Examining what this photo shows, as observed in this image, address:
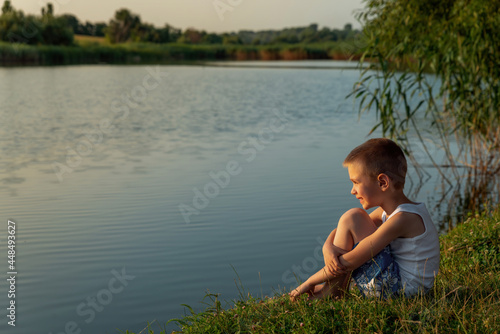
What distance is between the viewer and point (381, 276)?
9.54 ft

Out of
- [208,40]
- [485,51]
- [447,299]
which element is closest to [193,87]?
[485,51]

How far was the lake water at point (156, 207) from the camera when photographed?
476 centimetres

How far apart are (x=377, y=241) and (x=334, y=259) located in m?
0.23

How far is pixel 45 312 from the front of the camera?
14.6 feet

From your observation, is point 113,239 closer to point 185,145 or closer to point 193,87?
point 185,145

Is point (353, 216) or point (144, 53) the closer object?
point (353, 216)

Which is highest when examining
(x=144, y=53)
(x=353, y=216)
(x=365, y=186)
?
(x=144, y=53)

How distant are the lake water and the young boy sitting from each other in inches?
73.4

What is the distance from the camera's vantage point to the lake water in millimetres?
4758

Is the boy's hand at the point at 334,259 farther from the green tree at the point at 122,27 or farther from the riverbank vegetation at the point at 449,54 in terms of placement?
the green tree at the point at 122,27

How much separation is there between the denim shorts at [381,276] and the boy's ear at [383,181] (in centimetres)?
29

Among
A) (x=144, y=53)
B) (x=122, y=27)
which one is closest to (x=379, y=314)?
(x=144, y=53)

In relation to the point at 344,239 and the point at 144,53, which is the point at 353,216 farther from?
the point at 144,53

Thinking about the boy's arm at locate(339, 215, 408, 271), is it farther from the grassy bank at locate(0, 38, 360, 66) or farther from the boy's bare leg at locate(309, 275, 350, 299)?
the grassy bank at locate(0, 38, 360, 66)
